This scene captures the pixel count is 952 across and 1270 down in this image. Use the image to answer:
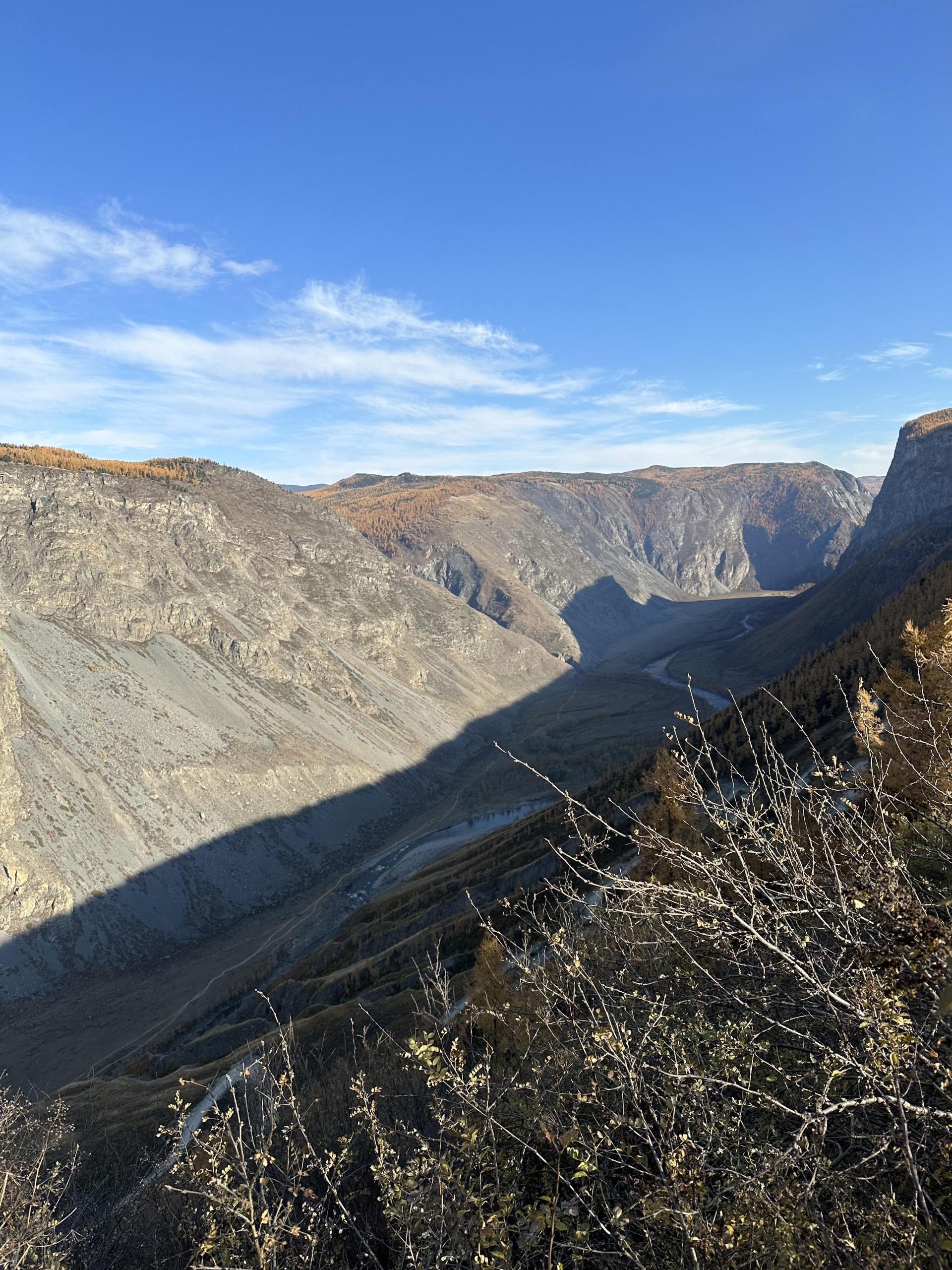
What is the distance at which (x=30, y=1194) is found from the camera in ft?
32.1

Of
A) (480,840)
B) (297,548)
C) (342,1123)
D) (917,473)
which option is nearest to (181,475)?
(297,548)

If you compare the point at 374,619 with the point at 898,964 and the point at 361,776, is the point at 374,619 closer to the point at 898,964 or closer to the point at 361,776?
the point at 361,776

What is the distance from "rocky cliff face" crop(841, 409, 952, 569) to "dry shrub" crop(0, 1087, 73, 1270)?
→ 123690mm

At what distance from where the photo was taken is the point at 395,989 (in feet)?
87.3

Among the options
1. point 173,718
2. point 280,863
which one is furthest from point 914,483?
point 173,718

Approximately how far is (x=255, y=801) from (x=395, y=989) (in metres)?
32.2

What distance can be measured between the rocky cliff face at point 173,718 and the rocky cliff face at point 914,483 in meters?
92.0

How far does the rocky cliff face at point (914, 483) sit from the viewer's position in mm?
109312

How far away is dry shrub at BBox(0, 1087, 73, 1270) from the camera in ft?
23.8

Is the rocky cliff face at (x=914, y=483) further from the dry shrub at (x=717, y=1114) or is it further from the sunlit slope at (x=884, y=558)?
the dry shrub at (x=717, y=1114)

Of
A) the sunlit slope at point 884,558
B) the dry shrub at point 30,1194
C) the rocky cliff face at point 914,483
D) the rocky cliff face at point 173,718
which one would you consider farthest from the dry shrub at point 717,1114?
the rocky cliff face at point 914,483

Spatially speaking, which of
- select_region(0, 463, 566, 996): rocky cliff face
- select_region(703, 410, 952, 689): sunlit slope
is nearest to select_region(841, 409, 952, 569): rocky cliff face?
select_region(703, 410, 952, 689): sunlit slope

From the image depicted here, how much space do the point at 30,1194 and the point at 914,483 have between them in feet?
485

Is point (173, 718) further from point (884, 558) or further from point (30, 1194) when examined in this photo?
point (884, 558)
